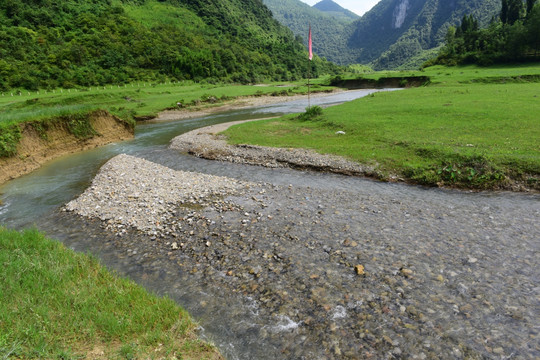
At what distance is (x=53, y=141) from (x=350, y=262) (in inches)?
1263

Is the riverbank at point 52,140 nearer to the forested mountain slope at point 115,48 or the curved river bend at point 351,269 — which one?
the curved river bend at point 351,269

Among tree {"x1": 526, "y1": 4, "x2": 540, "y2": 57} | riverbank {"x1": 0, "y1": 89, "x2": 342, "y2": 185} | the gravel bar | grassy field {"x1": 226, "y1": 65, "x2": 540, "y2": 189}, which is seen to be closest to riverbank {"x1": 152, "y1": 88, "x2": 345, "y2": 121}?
riverbank {"x1": 0, "y1": 89, "x2": 342, "y2": 185}

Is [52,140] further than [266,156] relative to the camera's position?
Yes

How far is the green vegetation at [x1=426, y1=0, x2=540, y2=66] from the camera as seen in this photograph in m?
75.5

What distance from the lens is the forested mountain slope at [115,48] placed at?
75875 mm

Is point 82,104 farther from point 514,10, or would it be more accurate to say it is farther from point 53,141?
point 514,10

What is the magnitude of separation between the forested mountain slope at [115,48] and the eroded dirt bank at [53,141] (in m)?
49.0

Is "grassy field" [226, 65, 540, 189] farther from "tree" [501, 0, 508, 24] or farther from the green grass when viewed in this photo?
"tree" [501, 0, 508, 24]

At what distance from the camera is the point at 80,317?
605 cm

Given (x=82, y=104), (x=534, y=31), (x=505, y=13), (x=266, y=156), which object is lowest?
(x=266, y=156)

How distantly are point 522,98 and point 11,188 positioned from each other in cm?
4920

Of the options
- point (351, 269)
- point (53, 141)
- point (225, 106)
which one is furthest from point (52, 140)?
point (225, 106)

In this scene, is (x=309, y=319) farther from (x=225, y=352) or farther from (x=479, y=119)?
(x=479, y=119)

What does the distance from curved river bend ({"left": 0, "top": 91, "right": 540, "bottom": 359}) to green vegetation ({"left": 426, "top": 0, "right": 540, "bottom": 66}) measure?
3645 inches
